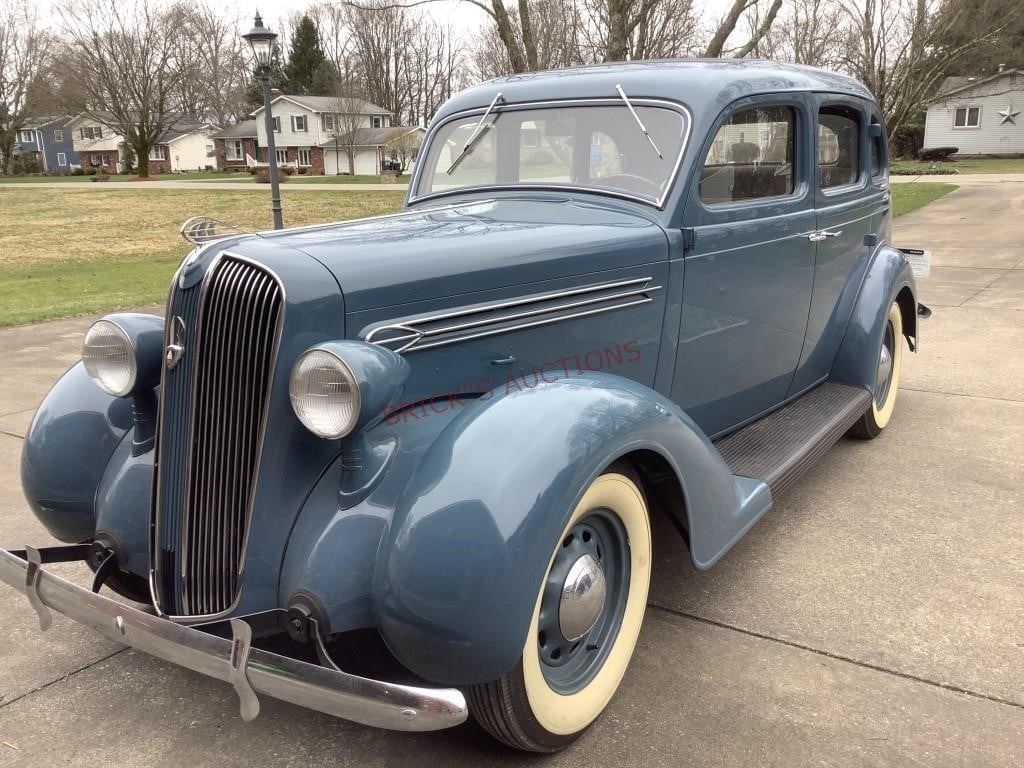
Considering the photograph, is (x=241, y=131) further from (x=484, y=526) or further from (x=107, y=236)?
(x=484, y=526)

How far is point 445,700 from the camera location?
1.77 metres

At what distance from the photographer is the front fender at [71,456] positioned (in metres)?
2.61

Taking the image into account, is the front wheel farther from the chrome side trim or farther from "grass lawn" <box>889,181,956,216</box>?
"grass lawn" <box>889,181,956,216</box>

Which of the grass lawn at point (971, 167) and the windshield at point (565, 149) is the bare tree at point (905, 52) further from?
the windshield at point (565, 149)

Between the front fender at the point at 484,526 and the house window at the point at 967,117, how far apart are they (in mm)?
46724

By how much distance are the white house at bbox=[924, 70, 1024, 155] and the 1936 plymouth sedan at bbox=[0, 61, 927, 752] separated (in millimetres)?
42194

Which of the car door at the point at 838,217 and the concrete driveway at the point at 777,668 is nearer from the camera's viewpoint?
the concrete driveway at the point at 777,668

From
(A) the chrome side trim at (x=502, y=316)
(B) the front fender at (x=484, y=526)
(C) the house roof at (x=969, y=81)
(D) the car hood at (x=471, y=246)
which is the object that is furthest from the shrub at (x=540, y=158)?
(C) the house roof at (x=969, y=81)

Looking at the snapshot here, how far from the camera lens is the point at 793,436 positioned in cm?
356

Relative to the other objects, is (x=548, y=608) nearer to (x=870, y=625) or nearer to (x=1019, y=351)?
(x=870, y=625)

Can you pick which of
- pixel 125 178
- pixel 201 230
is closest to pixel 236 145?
pixel 125 178

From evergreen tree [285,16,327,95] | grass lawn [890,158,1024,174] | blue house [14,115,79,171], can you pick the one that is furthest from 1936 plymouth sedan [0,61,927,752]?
blue house [14,115,79,171]

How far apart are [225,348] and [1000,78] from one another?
4606cm

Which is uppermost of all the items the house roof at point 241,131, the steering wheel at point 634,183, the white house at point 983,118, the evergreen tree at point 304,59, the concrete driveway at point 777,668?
the evergreen tree at point 304,59
